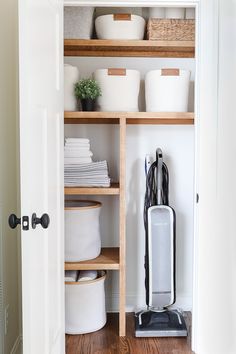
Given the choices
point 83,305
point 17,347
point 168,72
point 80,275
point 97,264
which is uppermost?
point 168,72

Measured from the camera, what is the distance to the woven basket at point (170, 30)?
255 cm

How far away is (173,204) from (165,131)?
54 cm

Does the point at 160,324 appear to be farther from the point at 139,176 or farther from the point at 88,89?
the point at 88,89

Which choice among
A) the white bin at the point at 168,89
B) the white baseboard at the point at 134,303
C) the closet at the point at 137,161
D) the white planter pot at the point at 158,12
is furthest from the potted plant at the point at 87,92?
the white baseboard at the point at 134,303

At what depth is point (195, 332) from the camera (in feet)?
7.82

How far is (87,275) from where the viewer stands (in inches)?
104

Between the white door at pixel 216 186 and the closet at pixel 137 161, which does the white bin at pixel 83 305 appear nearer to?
the closet at pixel 137 161

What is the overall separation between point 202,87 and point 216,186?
61 cm

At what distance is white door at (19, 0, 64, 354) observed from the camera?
1.43 meters

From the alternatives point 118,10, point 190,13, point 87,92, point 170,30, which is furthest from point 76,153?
point 190,13

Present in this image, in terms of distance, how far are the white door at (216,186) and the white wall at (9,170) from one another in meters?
1.03

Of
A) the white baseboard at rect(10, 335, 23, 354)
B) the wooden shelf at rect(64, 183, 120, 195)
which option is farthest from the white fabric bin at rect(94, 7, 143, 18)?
the white baseboard at rect(10, 335, 23, 354)

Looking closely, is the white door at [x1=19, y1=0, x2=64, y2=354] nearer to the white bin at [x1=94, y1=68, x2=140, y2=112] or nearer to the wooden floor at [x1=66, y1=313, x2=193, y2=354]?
the wooden floor at [x1=66, y1=313, x2=193, y2=354]

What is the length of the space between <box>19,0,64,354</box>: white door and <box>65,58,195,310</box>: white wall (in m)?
0.89
